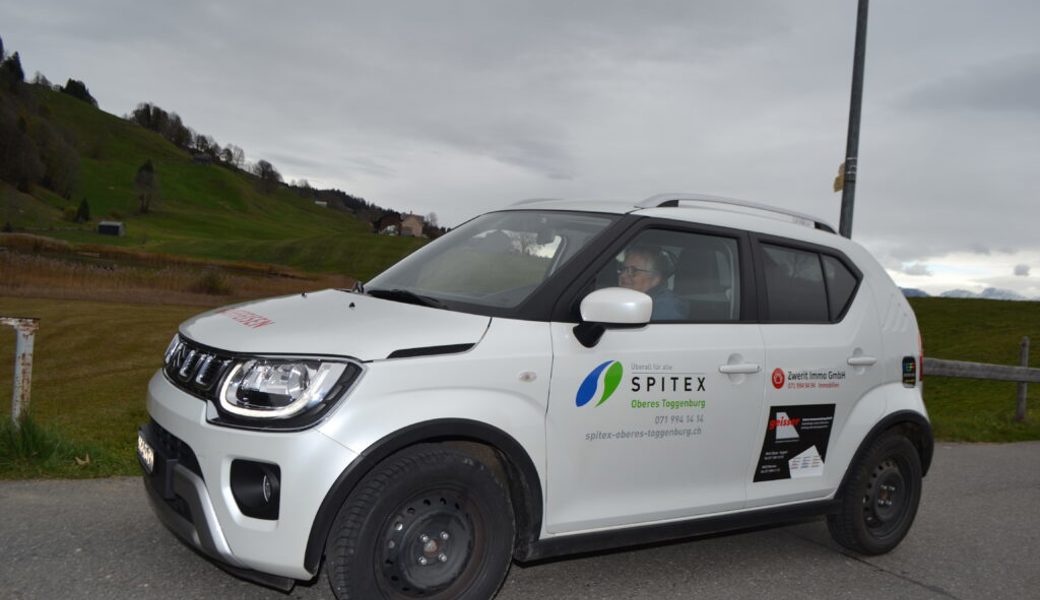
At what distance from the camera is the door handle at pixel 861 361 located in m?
5.01

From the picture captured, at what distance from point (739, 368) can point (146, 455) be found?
110 inches

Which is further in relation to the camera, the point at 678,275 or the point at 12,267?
the point at 12,267

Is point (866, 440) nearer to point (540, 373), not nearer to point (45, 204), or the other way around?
point (540, 373)

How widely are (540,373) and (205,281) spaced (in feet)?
130

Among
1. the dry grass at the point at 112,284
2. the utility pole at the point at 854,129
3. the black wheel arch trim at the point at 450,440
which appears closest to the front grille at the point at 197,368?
the black wheel arch trim at the point at 450,440

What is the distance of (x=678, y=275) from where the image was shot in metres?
4.46

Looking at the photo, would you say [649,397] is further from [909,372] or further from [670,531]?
[909,372]

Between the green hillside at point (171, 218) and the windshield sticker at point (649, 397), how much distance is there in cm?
8161

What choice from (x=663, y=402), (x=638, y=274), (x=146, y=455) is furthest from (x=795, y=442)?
(x=146, y=455)

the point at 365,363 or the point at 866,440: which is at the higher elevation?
the point at 365,363

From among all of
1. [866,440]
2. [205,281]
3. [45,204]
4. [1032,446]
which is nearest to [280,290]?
[205,281]

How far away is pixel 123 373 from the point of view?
1931 centimetres

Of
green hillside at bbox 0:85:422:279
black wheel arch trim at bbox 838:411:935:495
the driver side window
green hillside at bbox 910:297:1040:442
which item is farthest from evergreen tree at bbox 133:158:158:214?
the driver side window

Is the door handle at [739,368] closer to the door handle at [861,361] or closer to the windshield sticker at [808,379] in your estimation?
the windshield sticker at [808,379]
